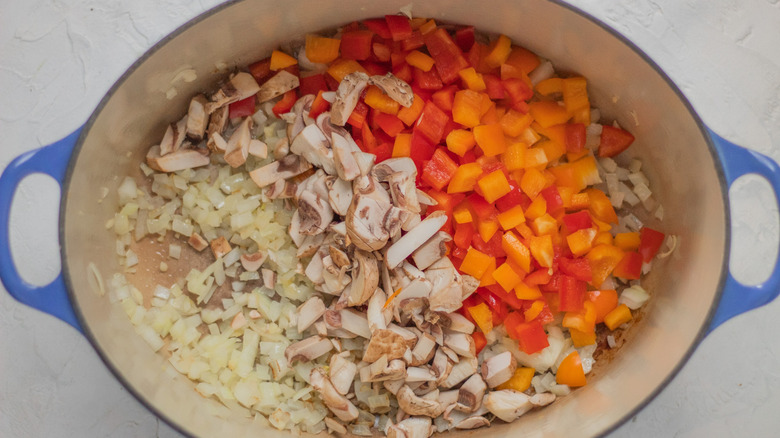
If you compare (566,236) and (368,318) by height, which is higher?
(566,236)

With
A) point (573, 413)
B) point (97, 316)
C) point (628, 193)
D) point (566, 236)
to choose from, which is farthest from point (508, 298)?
point (97, 316)

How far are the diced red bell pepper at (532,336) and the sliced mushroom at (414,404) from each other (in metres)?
0.28

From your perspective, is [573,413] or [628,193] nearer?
[573,413]

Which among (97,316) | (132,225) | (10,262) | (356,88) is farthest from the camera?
(132,225)

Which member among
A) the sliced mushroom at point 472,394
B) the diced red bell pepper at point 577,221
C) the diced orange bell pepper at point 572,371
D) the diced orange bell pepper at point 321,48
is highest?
the diced orange bell pepper at point 321,48

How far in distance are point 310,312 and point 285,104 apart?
22.8 inches

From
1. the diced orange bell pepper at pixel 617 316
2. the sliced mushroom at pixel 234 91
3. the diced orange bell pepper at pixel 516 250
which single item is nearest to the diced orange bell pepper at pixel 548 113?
the diced orange bell pepper at pixel 516 250

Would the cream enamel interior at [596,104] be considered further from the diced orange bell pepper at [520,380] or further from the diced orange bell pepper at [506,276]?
the diced orange bell pepper at [506,276]

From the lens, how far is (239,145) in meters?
1.52

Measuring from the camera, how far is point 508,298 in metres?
1.52

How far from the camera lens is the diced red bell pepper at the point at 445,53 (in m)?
1.50

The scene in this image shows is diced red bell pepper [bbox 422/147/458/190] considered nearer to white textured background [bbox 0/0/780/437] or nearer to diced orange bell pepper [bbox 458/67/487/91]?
diced orange bell pepper [bbox 458/67/487/91]

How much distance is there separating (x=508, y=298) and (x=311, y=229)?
56 cm

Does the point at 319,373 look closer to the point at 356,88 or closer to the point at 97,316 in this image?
the point at 97,316
